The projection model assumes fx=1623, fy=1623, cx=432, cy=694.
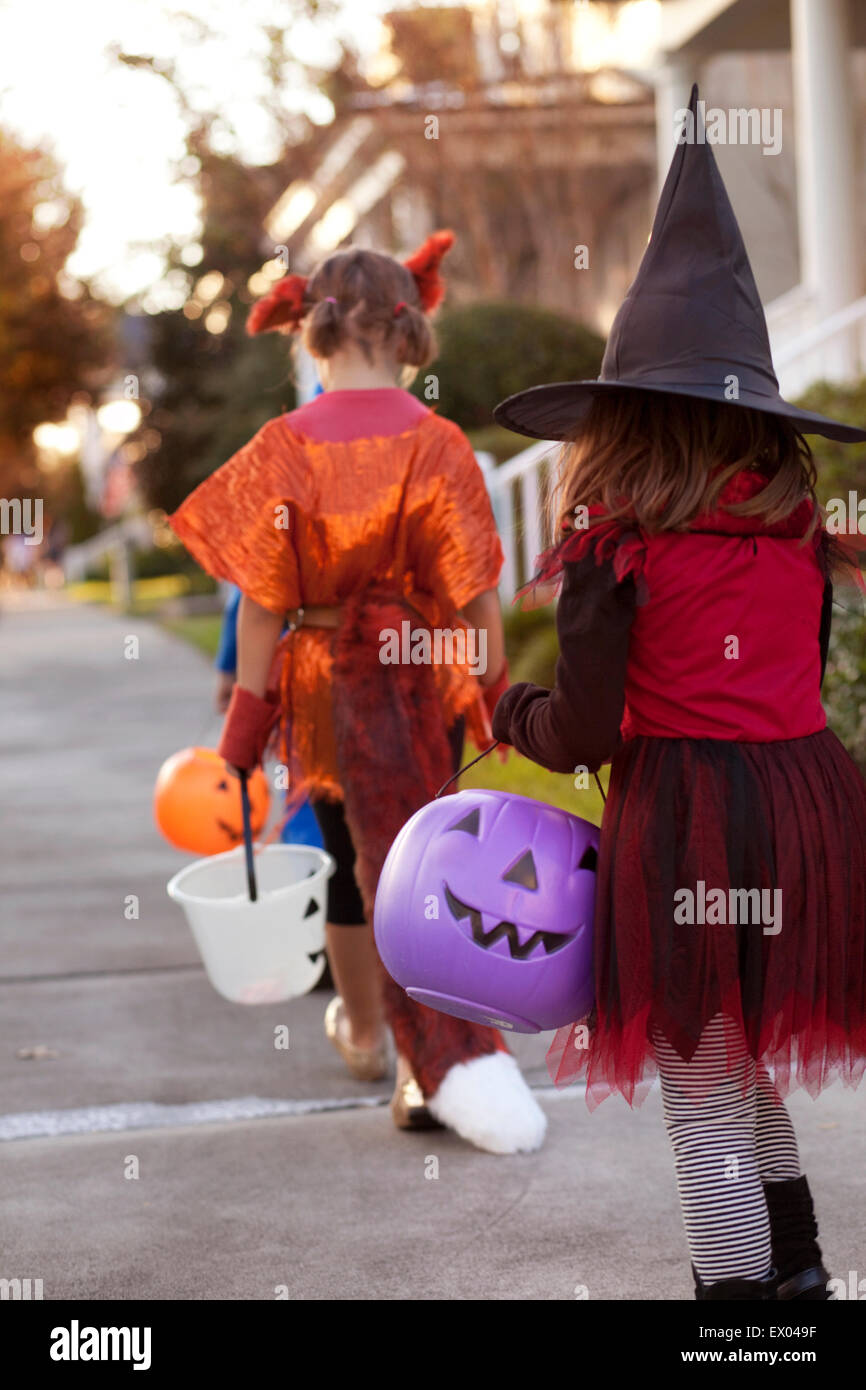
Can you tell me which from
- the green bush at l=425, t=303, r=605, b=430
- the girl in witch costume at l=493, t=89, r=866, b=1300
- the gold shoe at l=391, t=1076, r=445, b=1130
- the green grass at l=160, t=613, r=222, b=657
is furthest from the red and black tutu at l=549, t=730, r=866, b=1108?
the green grass at l=160, t=613, r=222, b=657

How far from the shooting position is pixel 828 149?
11.7 metres

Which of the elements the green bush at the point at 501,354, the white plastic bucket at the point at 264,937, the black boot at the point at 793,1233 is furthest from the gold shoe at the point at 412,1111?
the green bush at the point at 501,354

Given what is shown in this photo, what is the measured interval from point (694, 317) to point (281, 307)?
5.53ft

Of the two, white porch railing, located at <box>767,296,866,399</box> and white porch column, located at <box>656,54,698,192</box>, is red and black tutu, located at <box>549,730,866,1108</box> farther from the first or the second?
white porch column, located at <box>656,54,698,192</box>

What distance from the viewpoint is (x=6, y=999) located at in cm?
521

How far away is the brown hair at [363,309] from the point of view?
150 inches

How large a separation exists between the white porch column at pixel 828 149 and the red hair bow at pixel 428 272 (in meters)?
8.41

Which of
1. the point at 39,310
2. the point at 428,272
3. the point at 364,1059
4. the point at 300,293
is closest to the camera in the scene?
the point at 300,293

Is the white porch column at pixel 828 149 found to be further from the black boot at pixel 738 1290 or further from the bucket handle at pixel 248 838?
the black boot at pixel 738 1290

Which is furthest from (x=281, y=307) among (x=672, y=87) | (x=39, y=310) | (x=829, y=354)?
(x=39, y=310)

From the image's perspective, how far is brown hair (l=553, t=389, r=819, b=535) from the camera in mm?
2443

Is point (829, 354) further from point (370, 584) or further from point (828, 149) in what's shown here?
point (370, 584)

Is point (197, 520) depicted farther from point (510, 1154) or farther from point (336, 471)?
point (510, 1154)

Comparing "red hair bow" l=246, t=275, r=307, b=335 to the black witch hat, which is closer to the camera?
the black witch hat
